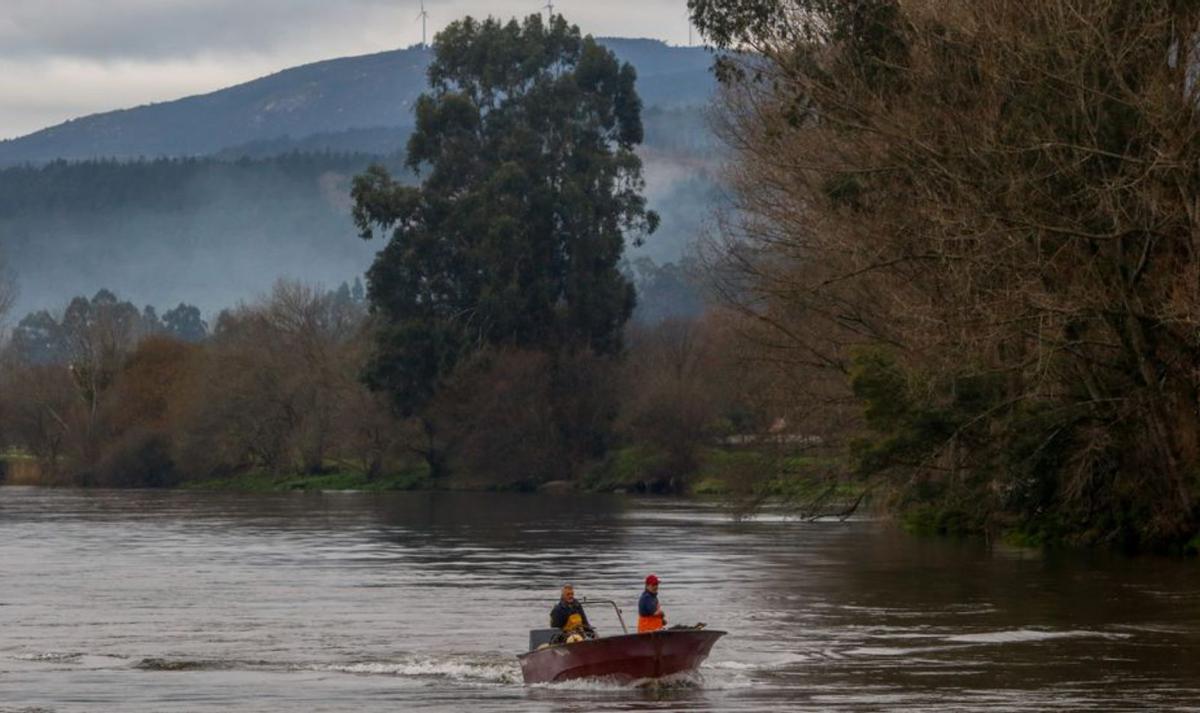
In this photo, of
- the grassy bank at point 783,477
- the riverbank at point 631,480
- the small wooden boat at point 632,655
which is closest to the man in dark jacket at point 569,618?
the small wooden boat at point 632,655

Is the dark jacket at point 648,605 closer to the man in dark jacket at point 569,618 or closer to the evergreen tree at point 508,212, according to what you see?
the man in dark jacket at point 569,618

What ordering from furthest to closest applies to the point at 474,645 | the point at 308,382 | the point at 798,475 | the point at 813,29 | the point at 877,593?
the point at 308,382
the point at 798,475
the point at 813,29
the point at 877,593
the point at 474,645

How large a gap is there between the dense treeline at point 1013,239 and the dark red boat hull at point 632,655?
18919mm

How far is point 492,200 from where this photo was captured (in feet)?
362

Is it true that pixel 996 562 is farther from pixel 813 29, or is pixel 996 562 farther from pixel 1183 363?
pixel 813 29

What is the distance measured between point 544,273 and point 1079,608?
7328cm

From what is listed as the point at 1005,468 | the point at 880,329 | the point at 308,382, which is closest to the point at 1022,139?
the point at 1005,468

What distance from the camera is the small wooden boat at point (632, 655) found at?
2905 centimetres

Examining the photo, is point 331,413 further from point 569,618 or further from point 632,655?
point 632,655

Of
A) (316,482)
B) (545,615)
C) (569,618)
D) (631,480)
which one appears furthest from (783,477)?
(316,482)

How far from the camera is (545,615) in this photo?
40.6 metres

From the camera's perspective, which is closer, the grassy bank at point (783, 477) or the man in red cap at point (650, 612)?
the man in red cap at point (650, 612)

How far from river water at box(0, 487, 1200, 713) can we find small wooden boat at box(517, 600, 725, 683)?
28 centimetres

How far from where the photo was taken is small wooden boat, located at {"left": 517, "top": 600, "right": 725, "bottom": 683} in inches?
1144
